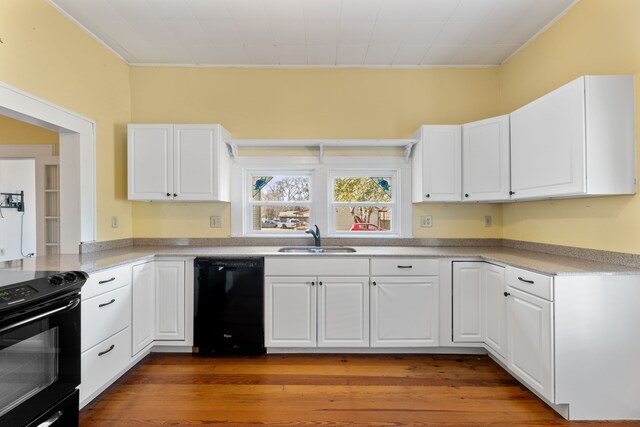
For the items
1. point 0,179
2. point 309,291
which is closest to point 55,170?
point 0,179

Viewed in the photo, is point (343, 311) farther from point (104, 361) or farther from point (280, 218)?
point (104, 361)

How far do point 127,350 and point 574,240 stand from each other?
11.0 ft

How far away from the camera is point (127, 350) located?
90.8 inches

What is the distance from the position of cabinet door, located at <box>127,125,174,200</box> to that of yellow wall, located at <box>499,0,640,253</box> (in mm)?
3223

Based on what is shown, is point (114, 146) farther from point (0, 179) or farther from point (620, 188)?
point (620, 188)

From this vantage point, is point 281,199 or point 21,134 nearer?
point 281,199

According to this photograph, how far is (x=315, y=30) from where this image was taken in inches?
103

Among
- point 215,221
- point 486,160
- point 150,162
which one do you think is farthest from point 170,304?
point 486,160

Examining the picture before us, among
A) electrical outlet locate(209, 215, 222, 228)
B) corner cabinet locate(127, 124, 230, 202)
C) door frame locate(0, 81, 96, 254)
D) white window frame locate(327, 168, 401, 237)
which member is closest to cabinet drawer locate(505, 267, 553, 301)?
white window frame locate(327, 168, 401, 237)

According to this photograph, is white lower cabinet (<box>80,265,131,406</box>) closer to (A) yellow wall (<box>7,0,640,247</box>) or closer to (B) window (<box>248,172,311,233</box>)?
(A) yellow wall (<box>7,0,640,247</box>)

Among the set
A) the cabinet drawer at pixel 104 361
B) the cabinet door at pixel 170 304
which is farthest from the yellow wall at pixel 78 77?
the cabinet drawer at pixel 104 361

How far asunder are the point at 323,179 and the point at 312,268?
102 centimetres

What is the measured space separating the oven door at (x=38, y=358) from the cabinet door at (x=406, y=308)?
199 cm

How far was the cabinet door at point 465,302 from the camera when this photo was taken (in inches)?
104
